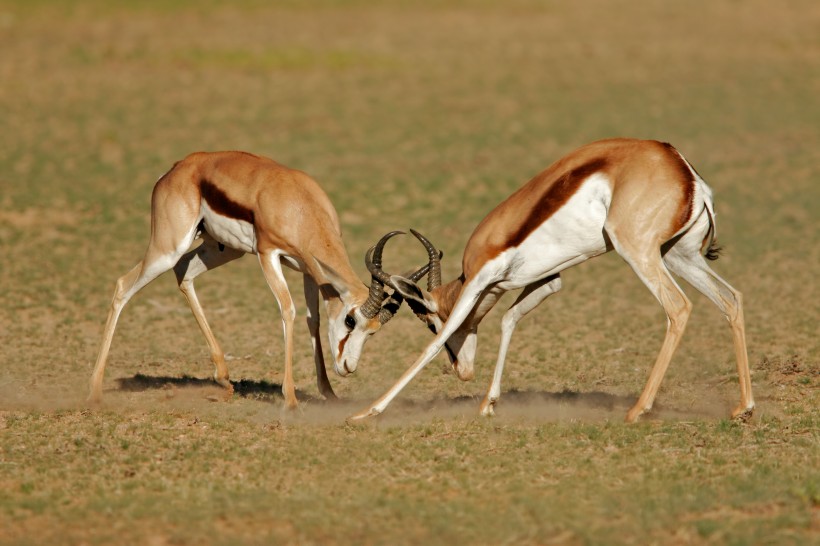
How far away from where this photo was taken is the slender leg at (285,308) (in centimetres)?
870

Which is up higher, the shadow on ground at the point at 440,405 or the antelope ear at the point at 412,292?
the antelope ear at the point at 412,292

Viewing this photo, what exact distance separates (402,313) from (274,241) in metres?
4.06

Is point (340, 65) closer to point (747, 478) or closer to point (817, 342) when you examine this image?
point (817, 342)

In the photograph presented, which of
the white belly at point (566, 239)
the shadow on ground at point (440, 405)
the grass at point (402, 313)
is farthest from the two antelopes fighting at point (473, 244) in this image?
the grass at point (402, 313)

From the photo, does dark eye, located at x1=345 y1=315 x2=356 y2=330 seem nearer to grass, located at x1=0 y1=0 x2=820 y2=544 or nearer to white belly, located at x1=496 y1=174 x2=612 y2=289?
grass, located at x1=0 y1=0 x2=820 y2=544

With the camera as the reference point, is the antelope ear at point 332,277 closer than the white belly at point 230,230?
Yes

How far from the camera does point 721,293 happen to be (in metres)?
8.36

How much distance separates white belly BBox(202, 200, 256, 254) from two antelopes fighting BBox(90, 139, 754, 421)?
0.4 inches

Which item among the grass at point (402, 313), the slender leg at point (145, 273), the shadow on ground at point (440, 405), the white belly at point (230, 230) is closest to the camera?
the grass at point (402, 313)

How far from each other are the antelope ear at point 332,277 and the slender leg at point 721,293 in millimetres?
2463

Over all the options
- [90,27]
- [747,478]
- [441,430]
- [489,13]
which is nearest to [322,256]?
[441,430]

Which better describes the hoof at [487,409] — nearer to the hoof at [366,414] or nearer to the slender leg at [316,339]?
the hoof at [366,414]

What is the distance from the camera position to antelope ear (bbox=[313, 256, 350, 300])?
882cm

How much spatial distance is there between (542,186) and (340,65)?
19115 mm
